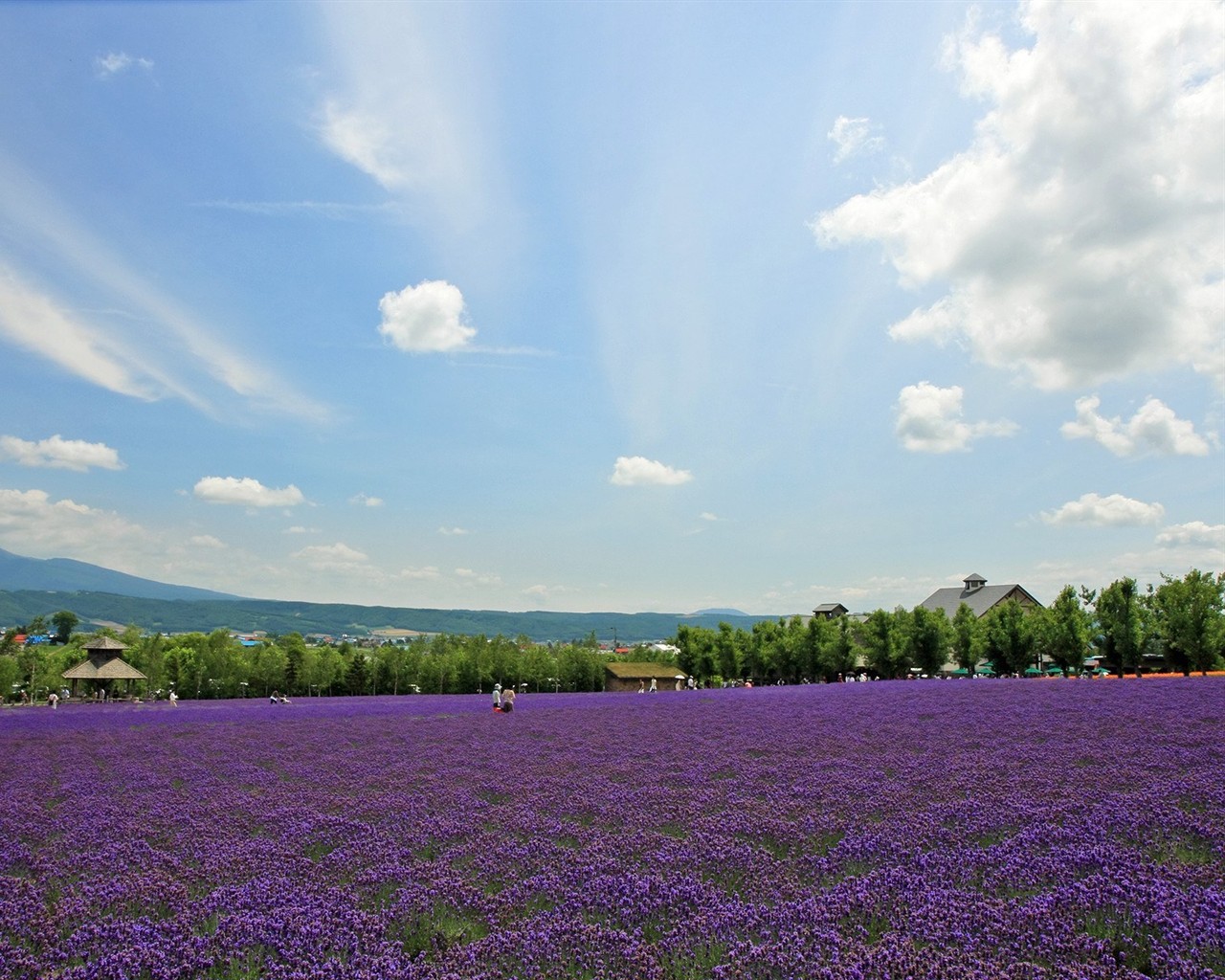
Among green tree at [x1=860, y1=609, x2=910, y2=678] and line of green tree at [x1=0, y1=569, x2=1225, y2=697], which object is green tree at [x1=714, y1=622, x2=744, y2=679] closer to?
line of green tree at [x1=0, y1=569, x2=1225, y2=697]

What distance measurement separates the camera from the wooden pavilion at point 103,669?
44.3 metres

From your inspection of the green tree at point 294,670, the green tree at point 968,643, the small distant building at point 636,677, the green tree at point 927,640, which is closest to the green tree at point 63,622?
the green tree at point 294,670

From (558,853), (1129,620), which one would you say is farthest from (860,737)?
(1129,620)

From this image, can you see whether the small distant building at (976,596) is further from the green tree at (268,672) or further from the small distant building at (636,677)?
the green tree at (268,672)

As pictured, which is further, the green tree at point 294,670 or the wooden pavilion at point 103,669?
the green tree at point 294,670

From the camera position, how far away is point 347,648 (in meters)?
85.7

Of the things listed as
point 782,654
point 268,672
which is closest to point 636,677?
point 782,654

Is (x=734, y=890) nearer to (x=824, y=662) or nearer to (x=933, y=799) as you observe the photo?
(x=933, y=799)

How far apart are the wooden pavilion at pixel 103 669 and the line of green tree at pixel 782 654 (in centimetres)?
628

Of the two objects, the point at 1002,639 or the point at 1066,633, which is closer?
the point at 1066,633

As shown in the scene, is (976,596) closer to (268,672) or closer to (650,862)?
(268,672)

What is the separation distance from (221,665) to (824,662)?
54963mm

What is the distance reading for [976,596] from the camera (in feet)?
316

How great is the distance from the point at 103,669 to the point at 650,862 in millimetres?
51021
